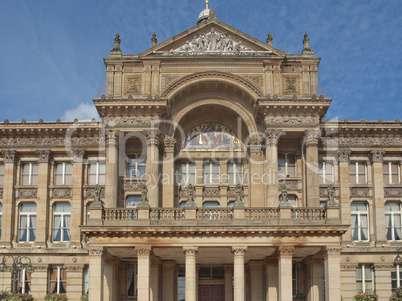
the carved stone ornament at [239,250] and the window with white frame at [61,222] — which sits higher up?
the window with white frame at [61,222]

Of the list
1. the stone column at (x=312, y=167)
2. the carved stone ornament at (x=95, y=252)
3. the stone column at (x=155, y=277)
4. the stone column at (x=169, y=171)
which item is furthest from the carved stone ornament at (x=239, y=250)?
the stone column at (x=169, y=171)

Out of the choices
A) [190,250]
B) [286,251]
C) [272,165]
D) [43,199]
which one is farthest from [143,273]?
[43,199]

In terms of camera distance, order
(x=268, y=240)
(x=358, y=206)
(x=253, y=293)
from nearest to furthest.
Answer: (x=268, y=240)
(x=253, y=293)
(x=358, y=206)

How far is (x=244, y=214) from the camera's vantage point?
31.7 metres

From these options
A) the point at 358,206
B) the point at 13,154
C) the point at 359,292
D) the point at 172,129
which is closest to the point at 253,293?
the point at 359,292

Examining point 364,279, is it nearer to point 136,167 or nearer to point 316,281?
point 316,281

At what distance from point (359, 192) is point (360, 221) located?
1974 millimetres

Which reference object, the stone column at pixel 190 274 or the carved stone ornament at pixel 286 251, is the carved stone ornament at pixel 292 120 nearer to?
the carved stone ornament at pixel 286 251

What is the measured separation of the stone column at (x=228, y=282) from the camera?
126 feet

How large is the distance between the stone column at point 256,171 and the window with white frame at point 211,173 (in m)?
2.60

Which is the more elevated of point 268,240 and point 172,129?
point 172,129

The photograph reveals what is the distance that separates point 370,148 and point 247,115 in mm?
8878

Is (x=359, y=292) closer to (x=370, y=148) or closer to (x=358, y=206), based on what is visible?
(x=358, y=206)

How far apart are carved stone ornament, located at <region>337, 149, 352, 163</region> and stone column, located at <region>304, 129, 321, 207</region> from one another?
3539mm
